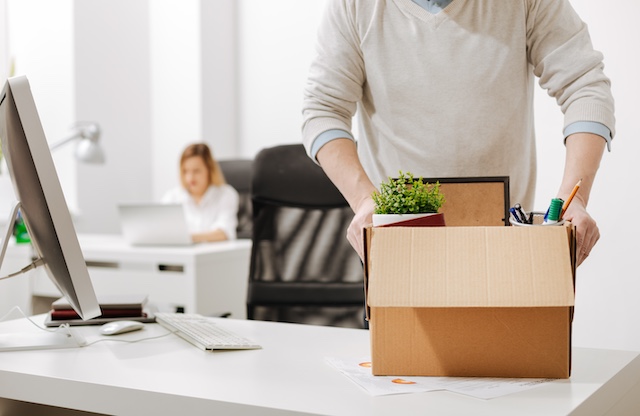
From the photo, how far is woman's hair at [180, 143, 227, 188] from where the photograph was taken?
404 cm

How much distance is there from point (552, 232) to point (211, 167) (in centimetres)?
334

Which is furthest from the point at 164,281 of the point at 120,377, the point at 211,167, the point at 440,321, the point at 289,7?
the point at 289,7

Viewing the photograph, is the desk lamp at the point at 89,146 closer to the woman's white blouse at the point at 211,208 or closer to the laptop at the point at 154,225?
the woman's white blouse at the point at 211,208

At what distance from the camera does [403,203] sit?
3.17 feet

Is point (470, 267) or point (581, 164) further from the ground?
point (581, 164)

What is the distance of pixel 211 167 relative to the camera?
161 inches

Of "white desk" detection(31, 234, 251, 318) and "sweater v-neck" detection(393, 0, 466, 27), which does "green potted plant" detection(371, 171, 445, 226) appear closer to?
"sweater v-neck" detection(393, 0, 466, 27)

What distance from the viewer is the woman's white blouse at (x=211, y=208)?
3.92 meters

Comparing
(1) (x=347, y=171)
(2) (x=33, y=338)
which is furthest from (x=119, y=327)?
(1) (x=347, y=171)

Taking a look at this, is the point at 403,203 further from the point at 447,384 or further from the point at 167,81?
the point at 167,81

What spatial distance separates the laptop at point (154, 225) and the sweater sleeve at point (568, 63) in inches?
78.1

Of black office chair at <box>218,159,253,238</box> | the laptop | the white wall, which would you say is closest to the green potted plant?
the laptop

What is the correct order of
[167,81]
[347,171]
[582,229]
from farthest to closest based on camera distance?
1. [167,81]
2. [347,171]
3. [582,229]

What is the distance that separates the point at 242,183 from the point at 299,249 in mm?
2222
